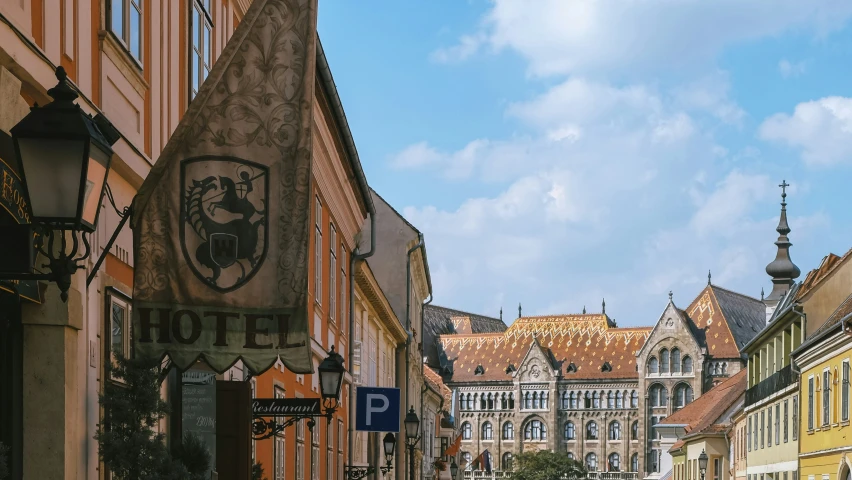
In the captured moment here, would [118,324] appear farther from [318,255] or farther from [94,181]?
[318,255]

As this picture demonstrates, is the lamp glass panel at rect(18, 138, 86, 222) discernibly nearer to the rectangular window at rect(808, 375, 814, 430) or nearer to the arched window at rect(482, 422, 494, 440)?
the rectangular window at rect(808, 375, 814, 430)

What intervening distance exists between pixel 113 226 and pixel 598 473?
13772cm

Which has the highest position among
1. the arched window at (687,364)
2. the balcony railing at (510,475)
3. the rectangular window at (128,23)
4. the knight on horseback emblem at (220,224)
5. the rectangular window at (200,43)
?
the rectangular window at (200,43)

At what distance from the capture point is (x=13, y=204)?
6.81 m

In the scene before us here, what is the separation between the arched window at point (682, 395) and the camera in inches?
5497

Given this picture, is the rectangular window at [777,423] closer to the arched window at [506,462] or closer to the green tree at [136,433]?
the green tree at [136,433]

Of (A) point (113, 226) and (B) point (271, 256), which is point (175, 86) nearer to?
(A) point (113, 226)

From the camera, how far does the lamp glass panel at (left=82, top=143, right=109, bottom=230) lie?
5.59 metres

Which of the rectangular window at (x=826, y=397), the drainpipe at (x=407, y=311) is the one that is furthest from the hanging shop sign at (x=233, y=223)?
the rectangular window at (x=826, y=397)

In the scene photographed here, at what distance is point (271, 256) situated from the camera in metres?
7.30

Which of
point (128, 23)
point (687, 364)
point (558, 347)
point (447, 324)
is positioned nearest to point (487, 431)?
point (558, 347)

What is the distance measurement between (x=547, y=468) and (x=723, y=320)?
2282 cm

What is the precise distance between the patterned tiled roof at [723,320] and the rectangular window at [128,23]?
130199mm

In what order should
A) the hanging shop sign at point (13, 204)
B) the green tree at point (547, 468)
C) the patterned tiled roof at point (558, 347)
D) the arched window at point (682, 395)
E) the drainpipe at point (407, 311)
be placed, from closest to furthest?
the hanging shop sign at point (13, 204), the drainpipe at point (407, 311), the green tree at point (547, 468), the arched window at point (682, 395), the patterned tiled roof at point (558, 347)
